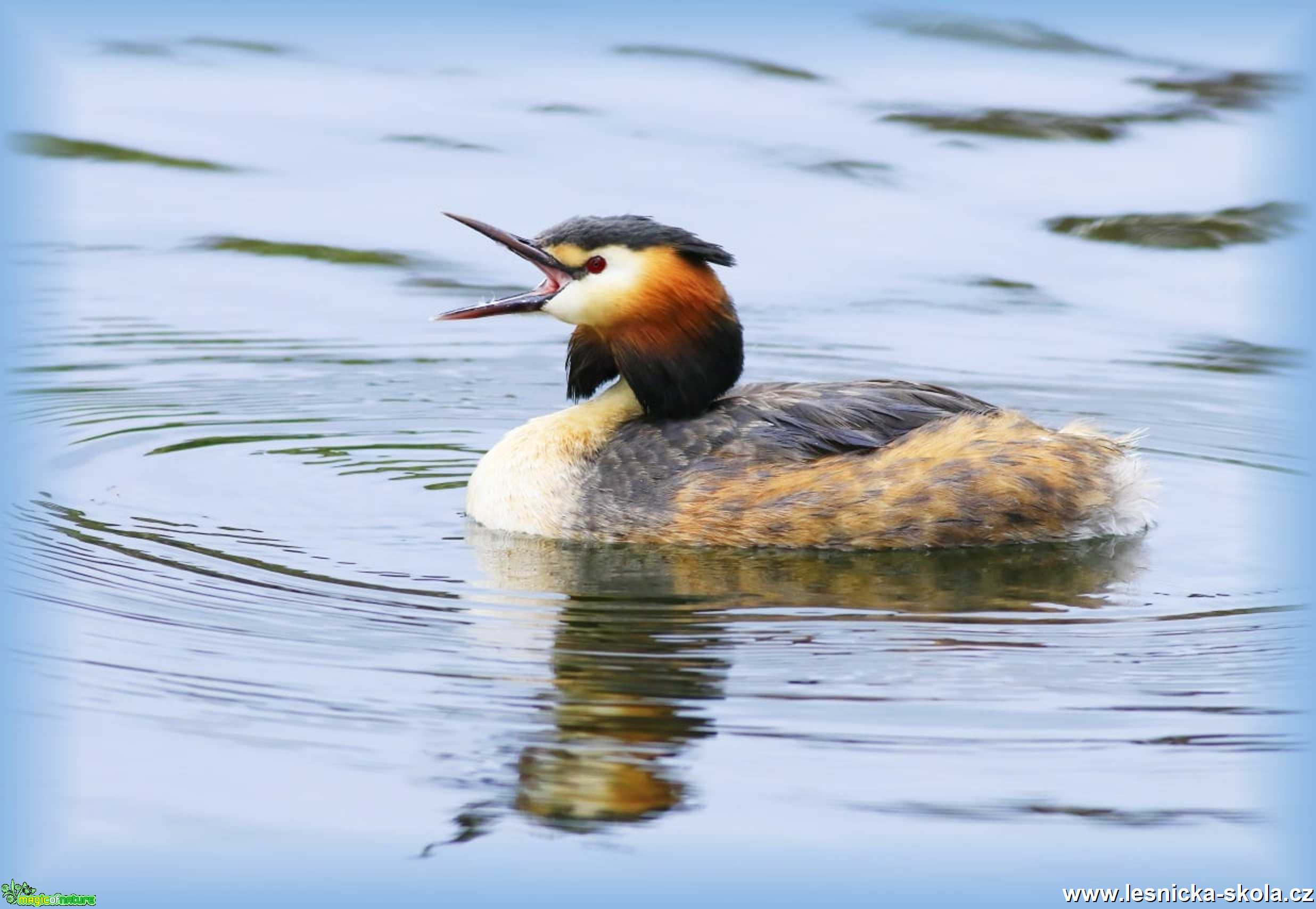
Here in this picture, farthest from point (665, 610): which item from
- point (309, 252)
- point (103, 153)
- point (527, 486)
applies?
point (103, 153)

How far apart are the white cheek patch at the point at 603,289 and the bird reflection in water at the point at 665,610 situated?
0.98 meters

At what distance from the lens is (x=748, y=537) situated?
359 inches

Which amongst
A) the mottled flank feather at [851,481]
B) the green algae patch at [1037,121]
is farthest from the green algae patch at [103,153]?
the mottled flank feather at [851,481]

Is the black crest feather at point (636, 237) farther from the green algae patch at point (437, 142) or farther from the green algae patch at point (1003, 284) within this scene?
the green algae patch at point (437, 142)

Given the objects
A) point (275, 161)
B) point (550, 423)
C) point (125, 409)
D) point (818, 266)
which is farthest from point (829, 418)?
point (275, 161)

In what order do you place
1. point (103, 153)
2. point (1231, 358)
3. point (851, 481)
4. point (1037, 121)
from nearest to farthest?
point (851, 481) < point (1231, 358) < point (103, 153) < point (1037, 121)

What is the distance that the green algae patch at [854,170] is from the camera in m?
16.1

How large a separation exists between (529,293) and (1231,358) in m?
5.27

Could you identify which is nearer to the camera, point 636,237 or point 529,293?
point 636,237

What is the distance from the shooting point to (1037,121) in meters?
17.1

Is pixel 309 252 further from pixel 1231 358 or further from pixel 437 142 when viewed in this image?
pixel 1231 358

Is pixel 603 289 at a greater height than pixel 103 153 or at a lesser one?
lesser

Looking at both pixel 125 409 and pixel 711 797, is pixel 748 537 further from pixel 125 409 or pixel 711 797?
pixel 125 409

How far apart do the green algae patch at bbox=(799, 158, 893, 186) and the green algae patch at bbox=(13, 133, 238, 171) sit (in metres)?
4.30
